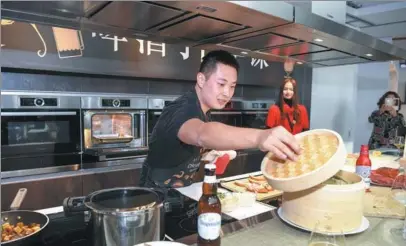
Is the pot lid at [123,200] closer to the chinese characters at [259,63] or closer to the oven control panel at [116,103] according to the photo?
the oven control panel at [116,103]

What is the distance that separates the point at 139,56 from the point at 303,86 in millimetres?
2639

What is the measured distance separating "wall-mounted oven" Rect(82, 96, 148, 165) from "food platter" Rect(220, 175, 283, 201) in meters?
1.16

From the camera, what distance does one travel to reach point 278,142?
31.2 inches

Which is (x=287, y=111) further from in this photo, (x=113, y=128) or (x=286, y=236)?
(x=286, y=236)

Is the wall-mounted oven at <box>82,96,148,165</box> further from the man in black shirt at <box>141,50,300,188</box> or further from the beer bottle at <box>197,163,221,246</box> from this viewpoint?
the beer bottle at <box>197,163,221,246</box>

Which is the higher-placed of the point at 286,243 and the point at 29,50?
the point at 29,50

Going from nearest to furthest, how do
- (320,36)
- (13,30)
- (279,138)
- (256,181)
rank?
1. (279,138)
2. (320,36)
3. (256,181)
4. (13,30)

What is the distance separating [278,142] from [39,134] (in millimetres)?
1837

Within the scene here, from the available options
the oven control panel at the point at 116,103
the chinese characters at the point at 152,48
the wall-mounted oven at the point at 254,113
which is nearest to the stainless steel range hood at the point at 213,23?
the oven control panel at the point at 116,103

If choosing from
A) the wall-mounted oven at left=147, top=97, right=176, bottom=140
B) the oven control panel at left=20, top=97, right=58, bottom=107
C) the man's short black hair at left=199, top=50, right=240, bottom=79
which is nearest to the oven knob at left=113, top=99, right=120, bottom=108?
the wall-mounted oven at left=147, top=97, right=176, bottom=140

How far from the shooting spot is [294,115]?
3256 millimetres

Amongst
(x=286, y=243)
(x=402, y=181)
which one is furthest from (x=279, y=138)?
(x=402, y=181)

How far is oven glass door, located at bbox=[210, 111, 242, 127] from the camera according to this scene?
3002 millimetres

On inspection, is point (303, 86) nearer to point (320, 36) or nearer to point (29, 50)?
point (320, 36)
